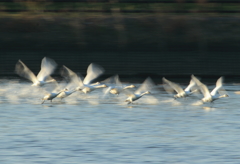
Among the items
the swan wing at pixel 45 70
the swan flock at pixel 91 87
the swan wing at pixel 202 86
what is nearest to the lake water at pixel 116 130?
the swan flock at pixel 91 87

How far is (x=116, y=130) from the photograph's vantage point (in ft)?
45.8

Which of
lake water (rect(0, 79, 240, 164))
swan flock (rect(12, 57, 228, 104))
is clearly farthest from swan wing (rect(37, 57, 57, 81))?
lake water (rect(0, 79, 240, 164))

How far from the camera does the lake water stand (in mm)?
11719

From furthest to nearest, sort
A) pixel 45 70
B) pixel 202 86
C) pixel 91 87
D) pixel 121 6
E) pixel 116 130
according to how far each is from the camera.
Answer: pixel 121 6
pixel 45 70
pixel 91 87
pixel 202 86
pixel 116 130

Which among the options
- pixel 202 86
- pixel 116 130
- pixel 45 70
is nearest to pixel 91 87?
pixel 45 70

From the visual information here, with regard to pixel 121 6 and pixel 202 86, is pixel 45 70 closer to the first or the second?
pixel 202 86

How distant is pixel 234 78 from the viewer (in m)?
25.5

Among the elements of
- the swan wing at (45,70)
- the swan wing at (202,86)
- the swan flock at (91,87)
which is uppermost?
the swan wing at (45,70)

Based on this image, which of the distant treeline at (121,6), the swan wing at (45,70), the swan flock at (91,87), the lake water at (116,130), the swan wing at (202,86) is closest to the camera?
the lake water at (116,130)

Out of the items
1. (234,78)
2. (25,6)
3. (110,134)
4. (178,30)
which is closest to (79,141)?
(110,134)

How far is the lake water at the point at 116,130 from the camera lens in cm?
1172

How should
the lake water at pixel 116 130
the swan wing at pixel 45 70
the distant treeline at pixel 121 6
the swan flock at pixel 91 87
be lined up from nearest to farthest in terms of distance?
the lake water at pixel 116 130, the swan flock at pixel 91 87, the swan wing at pixel 45 70, the distant treeline at pixel 121 6

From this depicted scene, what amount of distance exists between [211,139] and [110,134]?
2.06 metres

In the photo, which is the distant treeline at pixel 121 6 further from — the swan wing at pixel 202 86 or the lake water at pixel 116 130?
the swan wing at pixel 202 86
